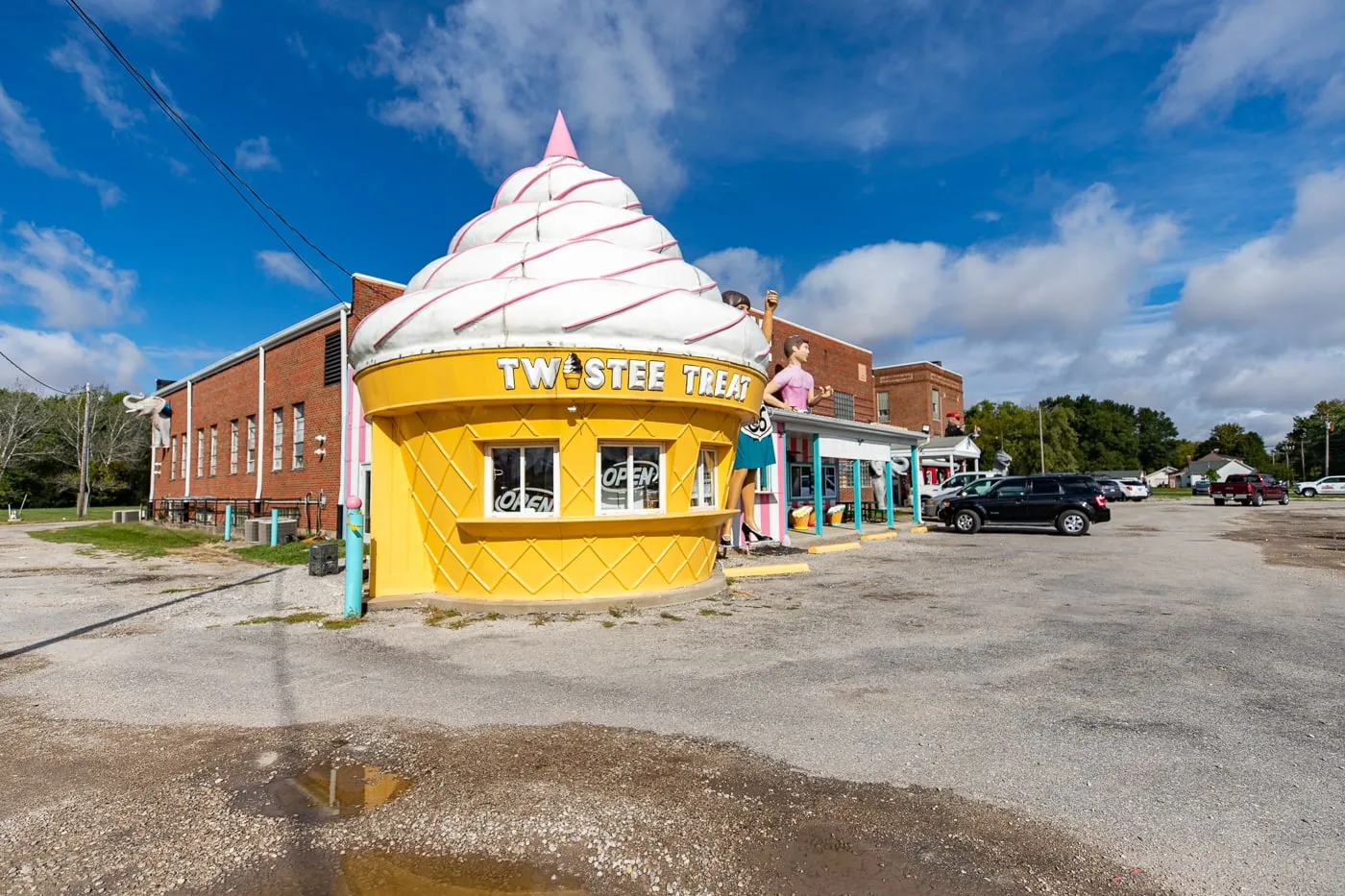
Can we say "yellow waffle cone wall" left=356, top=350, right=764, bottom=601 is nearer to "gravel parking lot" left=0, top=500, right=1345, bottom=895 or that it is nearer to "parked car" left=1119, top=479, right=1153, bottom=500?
"gravel parking lot" left=0, top=500, right=1345, bottom=895

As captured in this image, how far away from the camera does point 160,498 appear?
3409 centimetres

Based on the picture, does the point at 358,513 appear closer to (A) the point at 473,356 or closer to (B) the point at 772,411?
(A) the point at 473,356

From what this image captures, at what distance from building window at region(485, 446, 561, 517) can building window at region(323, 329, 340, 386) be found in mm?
13618

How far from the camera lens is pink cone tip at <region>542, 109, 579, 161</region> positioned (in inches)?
510

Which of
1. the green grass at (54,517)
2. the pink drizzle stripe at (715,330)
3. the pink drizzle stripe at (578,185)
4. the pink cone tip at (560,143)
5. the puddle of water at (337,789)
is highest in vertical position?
the pink cone tip at (560,143)

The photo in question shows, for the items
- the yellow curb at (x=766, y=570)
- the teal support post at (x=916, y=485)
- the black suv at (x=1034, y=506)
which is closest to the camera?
the yellow curb at (x=766, y=570)

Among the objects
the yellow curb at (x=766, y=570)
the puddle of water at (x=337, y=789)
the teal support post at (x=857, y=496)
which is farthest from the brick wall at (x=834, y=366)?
the puddle of water at (x=337, y=789)

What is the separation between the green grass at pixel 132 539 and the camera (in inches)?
747

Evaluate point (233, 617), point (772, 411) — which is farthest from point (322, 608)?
point (772, 411)

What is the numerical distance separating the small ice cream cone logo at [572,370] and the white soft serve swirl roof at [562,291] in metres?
0.17

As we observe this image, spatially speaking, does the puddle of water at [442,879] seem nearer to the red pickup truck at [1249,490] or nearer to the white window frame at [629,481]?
the white window frame at [629,481]

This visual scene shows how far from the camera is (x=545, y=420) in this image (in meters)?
9.09

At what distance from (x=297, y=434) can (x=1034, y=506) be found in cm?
2296

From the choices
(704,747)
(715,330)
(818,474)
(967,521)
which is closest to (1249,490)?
(967,521)
